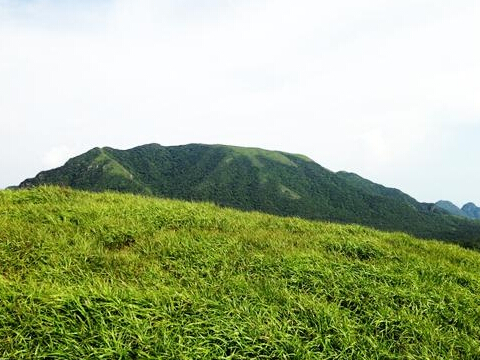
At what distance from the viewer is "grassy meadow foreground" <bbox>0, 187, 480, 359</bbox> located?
21.0 feet

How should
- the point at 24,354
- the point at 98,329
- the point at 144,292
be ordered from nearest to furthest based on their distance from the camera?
the point at 24,354 → the point at 98,329 → the point at 144,292

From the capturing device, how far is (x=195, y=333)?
21.9 feet

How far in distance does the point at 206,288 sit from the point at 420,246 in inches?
314

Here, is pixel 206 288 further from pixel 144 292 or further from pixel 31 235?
pixel 31 235

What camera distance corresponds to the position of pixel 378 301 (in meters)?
8.55

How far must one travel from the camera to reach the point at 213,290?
26.3ft

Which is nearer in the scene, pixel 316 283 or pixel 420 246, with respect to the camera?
pixel 316 283

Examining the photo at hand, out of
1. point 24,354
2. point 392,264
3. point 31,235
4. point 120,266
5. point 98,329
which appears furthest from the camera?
point 392,264

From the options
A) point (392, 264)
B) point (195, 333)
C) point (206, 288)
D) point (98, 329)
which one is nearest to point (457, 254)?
point (392, 264)

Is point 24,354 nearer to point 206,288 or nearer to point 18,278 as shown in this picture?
point 18,278

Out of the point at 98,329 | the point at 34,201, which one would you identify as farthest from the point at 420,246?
the point at 34,201

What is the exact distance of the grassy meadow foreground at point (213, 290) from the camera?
641 cm

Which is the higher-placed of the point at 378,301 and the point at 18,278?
the point at 18,278

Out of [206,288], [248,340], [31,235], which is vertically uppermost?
[31,235]
